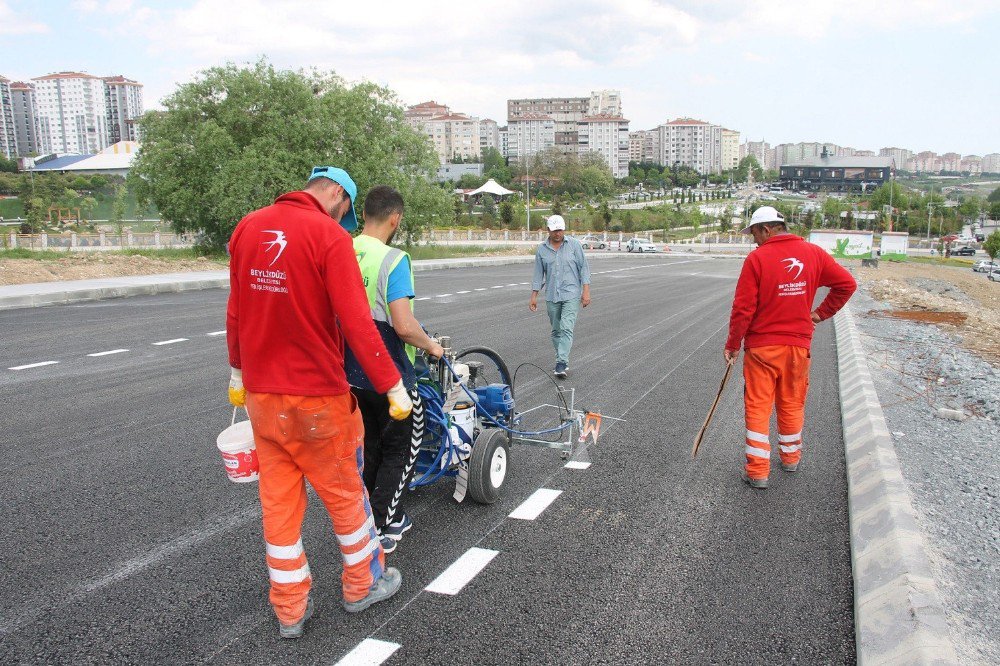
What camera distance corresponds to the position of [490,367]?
31.0 ft

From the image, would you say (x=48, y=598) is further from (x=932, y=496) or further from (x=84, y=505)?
(x=932, y=496)

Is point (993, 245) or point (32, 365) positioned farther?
point (993, 245)

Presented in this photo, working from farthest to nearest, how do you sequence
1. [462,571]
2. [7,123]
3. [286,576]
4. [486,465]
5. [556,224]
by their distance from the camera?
[7,123] < [556,224] < [486,465] < [462,571] < [286,576]

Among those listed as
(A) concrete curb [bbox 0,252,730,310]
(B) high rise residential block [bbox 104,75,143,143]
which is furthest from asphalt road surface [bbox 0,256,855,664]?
(B) high rise residential block [bbox 104,75,143,143]

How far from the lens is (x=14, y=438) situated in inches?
239

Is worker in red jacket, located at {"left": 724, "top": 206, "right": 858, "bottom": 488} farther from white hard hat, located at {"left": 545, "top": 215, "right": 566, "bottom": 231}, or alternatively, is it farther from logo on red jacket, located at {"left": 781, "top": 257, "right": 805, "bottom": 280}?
white hard hat, located at {"left": 545, "top": 215, "right": 566, "bottom": 231}

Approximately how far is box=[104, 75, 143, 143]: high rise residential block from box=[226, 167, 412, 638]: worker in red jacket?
19153cm

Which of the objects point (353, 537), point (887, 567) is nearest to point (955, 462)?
point (887, 567)

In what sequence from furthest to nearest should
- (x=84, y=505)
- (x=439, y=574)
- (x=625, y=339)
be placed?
(x=625, y=339) < (x=84, y=505) < (x=439, y=574)

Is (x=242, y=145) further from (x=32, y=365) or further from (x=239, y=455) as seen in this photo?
(x=239, y=455)

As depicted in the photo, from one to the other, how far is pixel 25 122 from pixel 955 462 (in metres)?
203

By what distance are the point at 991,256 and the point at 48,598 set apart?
10023 centimetres

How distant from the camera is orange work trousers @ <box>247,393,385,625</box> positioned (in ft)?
10.3

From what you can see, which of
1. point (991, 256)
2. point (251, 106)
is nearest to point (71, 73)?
point (251, 106)
